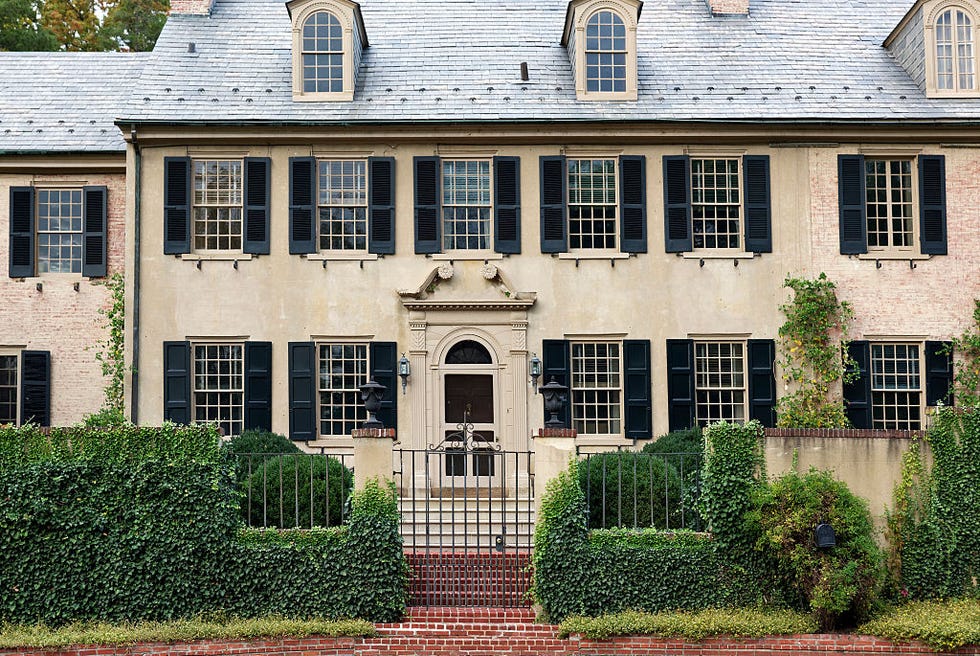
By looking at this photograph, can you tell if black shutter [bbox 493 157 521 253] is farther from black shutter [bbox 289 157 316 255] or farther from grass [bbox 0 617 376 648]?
grass [bbox 0 617 376 648]

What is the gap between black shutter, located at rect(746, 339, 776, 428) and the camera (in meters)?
17.9

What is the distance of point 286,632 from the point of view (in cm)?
1138

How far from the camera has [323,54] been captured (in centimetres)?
1891

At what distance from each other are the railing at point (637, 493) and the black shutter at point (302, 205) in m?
7.27

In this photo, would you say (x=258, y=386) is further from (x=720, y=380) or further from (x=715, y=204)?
(x=715, y=204)

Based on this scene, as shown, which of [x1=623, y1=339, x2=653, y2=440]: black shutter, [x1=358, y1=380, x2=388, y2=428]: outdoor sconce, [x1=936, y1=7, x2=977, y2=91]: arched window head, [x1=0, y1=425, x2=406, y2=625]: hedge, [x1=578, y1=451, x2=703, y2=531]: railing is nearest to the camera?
[x1=0, y1=425, x2=406, y2=625]: hedge

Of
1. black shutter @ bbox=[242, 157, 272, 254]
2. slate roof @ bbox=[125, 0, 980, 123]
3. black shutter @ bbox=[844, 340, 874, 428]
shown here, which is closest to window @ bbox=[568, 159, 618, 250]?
slate roof @ bbox=[125, 0, 980, 123]

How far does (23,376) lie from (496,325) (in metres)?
8.60

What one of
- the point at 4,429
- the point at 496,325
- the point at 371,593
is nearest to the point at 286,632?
the point at 371,593

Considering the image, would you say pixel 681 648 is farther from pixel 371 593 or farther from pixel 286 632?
pixel 286 632

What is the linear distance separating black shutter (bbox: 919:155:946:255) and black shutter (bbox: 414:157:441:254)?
836 centimetres

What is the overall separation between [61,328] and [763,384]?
12.5m

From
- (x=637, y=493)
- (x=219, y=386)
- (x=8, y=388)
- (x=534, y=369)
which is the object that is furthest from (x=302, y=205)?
(x=637, y=493)

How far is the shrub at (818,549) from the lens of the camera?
36.9 feet
